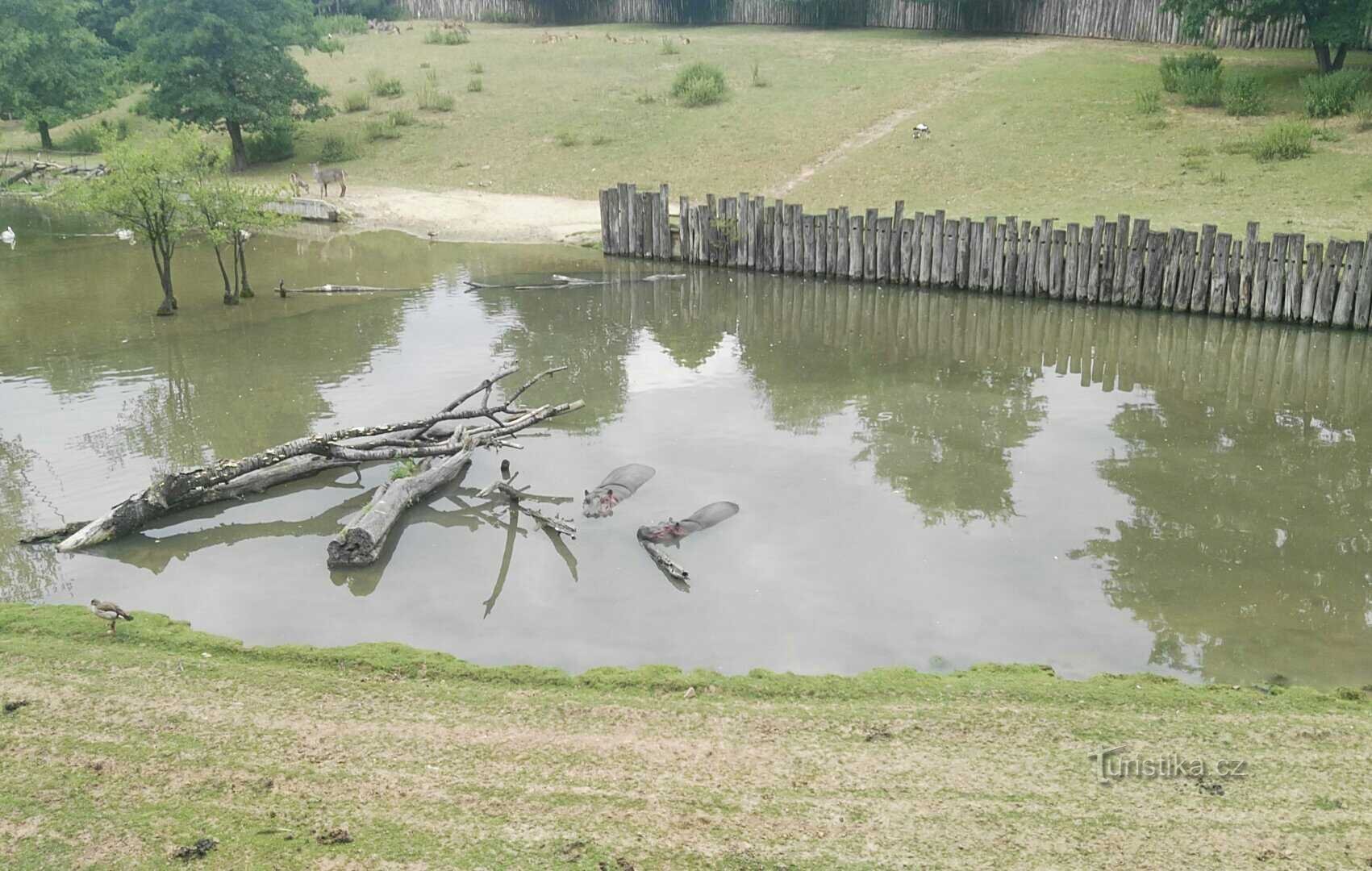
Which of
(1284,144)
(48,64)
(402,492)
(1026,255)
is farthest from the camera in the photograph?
(48,64)

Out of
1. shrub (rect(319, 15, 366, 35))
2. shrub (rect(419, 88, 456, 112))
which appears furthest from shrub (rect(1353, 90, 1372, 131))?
shrub (rect(319, 15, 366, 35))

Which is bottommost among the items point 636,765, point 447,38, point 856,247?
point 636,765

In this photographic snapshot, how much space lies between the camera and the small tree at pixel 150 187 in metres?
16.3

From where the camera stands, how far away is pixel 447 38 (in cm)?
4250

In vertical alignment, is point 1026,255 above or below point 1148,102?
below

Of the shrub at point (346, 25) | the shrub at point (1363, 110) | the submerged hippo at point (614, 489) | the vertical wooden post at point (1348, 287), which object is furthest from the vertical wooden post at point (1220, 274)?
the shrub at point (346, 25)

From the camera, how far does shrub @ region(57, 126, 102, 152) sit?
37.1 metres

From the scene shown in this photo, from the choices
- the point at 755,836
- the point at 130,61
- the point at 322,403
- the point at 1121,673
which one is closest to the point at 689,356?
the point at 322,403

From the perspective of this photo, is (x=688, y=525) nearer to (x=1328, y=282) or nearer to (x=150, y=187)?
(x=1328, y=282)

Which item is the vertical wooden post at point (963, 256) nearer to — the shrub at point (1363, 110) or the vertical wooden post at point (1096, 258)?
the vertical wooden post at point (1096, 258)

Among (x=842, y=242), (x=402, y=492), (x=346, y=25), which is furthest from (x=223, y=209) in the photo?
(x=346, y=25)

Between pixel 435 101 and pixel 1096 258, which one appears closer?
pixel 1096 258

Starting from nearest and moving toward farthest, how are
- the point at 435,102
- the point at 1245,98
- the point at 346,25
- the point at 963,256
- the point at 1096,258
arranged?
the point at 1096,258, the point at 963,256, the point at 1245,98, the point at 435,102, the point at 346,25

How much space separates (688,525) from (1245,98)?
2135cm
